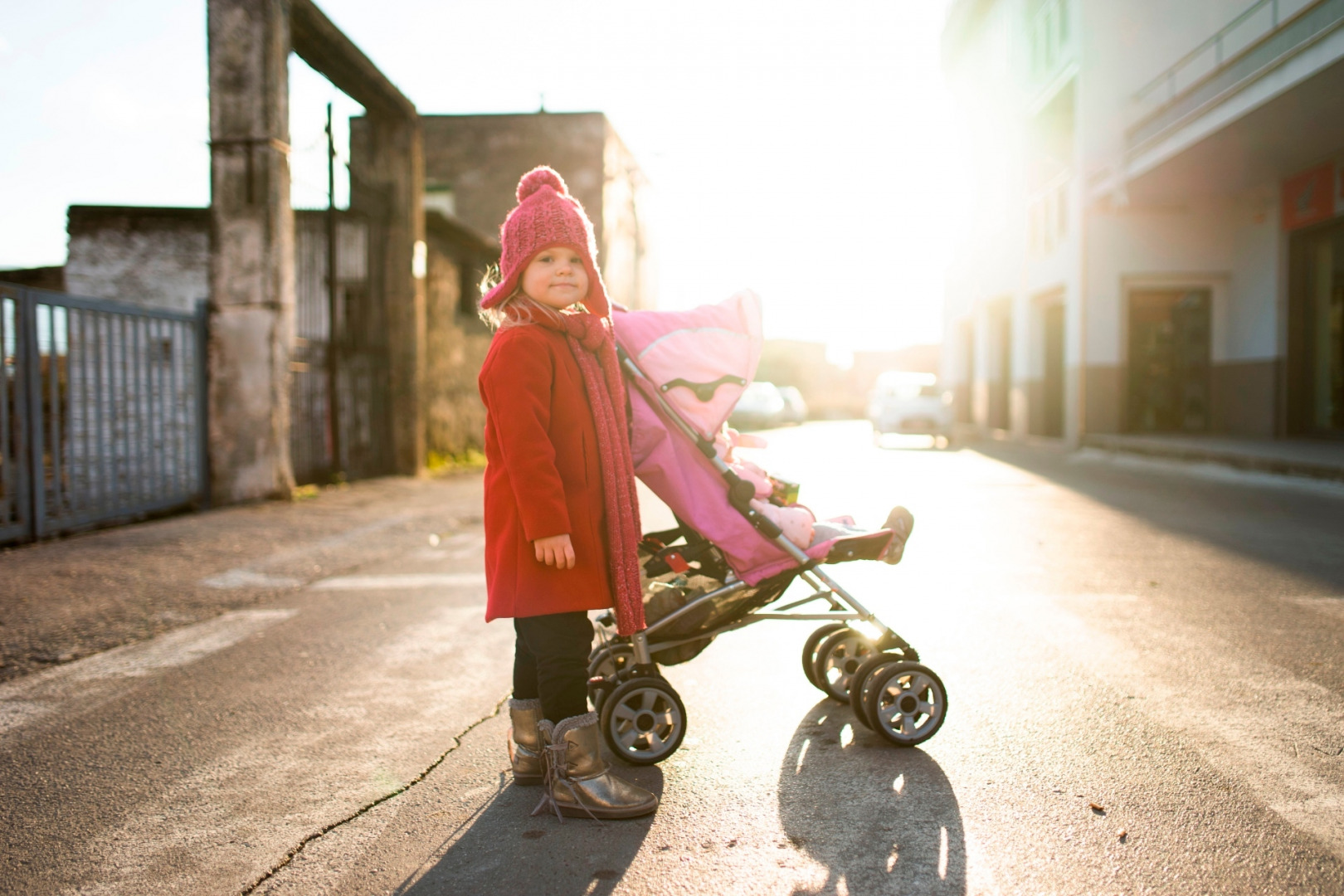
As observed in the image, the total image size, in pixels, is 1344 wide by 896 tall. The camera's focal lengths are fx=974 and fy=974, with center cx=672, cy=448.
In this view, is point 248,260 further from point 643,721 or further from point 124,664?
point 643,721

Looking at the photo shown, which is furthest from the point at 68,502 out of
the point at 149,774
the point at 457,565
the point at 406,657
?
the point at 149,774

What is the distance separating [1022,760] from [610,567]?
139cm

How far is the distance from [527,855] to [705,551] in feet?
3.91

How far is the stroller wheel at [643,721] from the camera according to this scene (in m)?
2.98

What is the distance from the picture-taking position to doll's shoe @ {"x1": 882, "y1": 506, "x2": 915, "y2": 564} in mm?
3225

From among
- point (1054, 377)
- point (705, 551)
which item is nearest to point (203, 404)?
point (705, 551)

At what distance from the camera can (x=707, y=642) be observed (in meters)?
3.28

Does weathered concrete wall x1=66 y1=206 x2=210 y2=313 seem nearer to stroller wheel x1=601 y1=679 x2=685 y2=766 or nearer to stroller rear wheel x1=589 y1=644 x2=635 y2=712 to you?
stroller rear wheel x1=589 y1=644 x2=635 y2=712

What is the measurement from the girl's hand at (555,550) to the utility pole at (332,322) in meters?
9.77

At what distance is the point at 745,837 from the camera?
97.8 inches

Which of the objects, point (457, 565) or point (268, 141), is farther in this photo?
point (268, 141)

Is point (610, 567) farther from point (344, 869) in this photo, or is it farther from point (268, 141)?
point (268, 141)

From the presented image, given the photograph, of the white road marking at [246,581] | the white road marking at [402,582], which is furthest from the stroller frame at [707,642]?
the white road marking at [246,581]

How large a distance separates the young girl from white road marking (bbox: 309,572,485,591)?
3.22 meters
